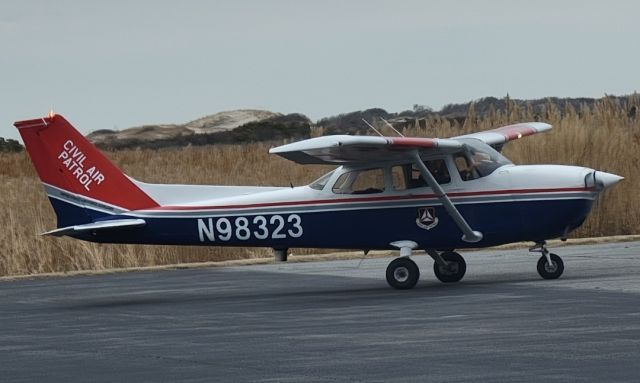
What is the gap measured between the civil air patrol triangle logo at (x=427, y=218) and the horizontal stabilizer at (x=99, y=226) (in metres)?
3.59

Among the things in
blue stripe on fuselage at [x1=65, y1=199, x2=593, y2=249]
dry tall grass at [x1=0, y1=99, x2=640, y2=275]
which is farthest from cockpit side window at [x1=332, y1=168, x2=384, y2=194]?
dry tall grass at [x1=0, y1=99, x2=640, y2=275]

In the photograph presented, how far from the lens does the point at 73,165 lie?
1981 centimetres

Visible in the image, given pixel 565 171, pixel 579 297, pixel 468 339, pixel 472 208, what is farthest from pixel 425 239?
pixel 468 339

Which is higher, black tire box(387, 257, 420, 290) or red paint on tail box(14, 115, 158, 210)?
red paint on tail box(14, 115, 158, 210)

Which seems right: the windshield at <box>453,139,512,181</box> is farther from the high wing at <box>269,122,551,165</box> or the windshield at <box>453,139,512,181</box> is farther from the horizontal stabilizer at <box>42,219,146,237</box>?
the horizontal stabilizer at <box>42,219,146,237</box>

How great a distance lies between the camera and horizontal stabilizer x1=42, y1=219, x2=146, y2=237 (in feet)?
62.6

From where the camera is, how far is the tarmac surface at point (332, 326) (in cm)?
1098

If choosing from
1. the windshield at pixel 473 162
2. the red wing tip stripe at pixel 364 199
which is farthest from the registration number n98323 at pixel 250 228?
the windshield at pixel 473 162

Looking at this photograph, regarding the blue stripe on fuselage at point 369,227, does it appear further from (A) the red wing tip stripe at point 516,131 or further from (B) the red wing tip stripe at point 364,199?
(A) the red wing tip stripe at point 516,131

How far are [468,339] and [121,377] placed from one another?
307 centimetres

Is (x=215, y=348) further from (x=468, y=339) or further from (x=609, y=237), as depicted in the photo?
(x=609, y=237)

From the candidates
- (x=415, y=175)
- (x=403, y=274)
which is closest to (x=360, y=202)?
(x=415, y=175)

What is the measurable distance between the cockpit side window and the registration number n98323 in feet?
2.19

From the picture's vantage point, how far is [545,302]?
15.5 meters
